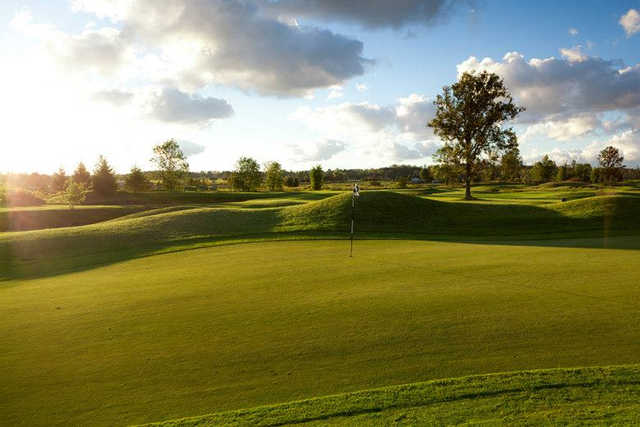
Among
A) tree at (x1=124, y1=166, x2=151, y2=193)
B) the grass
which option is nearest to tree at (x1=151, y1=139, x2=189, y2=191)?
tree at (x1=124, y1=166, x2=151, y2=193)

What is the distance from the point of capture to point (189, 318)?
30.8 ft

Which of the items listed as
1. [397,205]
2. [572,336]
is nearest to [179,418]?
[572,336]

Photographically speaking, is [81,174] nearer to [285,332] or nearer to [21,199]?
[21,199]

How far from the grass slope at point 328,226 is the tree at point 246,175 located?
66.8 meters

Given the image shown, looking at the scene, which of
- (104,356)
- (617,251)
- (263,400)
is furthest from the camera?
Result: (617,251)

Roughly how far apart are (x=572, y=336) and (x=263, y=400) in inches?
241

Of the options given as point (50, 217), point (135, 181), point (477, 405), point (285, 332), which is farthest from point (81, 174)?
point (477, 405)

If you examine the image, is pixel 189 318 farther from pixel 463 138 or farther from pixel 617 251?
pixel 463 138

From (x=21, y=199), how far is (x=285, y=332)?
2807 inches

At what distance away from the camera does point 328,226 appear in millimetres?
29438

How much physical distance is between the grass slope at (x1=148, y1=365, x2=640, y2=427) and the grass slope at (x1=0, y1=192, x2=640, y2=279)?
57.0 feet

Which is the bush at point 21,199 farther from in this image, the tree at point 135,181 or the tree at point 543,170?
the tree at point 543,170

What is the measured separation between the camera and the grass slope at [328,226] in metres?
23.6

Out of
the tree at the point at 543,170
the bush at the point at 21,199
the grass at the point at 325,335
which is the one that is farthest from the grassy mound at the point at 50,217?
the tree at the point at 543,170
